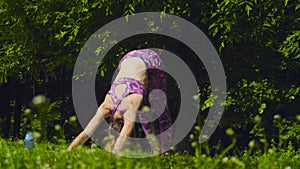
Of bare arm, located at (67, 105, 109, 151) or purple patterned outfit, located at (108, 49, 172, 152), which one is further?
bare arm, located at (67, 105, 109, 151)

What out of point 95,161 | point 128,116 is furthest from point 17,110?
point 95,161

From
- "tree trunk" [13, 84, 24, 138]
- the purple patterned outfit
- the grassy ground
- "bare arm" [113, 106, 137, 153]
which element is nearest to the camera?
the grassy ground

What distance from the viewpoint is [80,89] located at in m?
13.6

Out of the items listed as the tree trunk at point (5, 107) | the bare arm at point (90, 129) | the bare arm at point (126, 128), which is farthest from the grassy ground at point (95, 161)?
the tree trunk at point (5, 107)

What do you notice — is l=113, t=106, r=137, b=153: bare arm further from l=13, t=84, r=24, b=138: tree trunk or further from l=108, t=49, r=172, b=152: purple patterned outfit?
l=13, t=84, r=24, b=138: tree trunk

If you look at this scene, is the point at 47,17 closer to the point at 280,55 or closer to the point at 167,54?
the point at 167,54

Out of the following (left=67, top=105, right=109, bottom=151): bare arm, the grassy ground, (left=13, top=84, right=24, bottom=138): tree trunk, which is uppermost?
the grassy ground

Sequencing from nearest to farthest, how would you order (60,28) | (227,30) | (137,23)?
(227,30) → (137,23) → (60,28)

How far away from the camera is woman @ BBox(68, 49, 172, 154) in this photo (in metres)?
8.29

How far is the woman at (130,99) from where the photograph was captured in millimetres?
8289

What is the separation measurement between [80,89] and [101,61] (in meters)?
1.97

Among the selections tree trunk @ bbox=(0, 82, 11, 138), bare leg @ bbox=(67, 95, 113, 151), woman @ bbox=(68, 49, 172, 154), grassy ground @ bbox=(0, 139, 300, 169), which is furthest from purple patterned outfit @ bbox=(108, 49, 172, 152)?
tree trunk @ bbox=(0, 82, 11, 138)

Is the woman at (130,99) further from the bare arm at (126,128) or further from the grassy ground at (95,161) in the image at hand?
the grassy ground at (95,161)

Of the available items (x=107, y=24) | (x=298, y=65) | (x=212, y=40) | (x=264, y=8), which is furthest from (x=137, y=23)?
(x=298, y=65)
